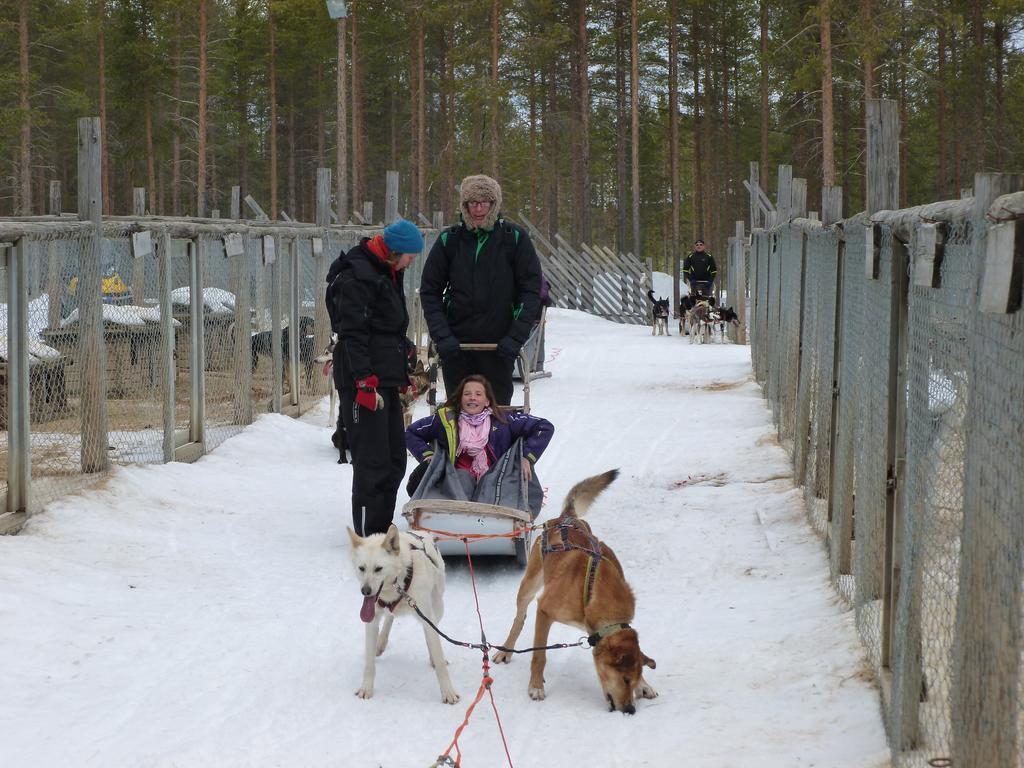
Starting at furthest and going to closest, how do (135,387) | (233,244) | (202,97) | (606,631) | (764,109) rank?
(764,109) < (202,97) < (233,244) < (135,387) < (606,631)

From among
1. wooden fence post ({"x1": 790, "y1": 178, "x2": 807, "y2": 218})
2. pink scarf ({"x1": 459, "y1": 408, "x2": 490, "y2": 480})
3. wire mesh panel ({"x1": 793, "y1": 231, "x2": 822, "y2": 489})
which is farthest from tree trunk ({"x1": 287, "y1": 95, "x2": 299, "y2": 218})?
pink scarf ({"x1": 459, "y1": 408, "x2": 490, "y2": 480})

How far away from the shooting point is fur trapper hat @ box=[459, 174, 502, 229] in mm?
7344

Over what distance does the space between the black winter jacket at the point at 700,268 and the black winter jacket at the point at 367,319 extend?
59.3 ft

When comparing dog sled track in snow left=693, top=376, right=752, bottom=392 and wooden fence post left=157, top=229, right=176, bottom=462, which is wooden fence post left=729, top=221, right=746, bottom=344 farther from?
wooden fence post left=157, top=229, right=176, bottom=462

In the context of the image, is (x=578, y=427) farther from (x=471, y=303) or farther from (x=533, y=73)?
(x=533, y=73)

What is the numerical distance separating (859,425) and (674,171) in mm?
29670

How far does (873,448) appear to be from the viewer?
478 cm

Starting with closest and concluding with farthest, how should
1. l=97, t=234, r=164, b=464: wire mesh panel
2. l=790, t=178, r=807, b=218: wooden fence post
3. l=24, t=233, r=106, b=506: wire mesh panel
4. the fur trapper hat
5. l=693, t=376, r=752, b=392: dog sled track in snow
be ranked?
the fur trapper hat < l=24, t=233, r=106, b=506: wire mesh panel < l=97, t=234, r=164, b=464: wire mesh panel < l=790, t=178, r=807, b=218: wooden fence post < l=693, t=376, r=752, b=392: dog sled track in snow

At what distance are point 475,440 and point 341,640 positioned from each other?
1666 millimetres

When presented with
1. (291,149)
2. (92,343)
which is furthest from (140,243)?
(291,149)

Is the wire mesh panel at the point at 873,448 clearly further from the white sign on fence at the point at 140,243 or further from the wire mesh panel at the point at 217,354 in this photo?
the wire mesh panel at the point at 217,354

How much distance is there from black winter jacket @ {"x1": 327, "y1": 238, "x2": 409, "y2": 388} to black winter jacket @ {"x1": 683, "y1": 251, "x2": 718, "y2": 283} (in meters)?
18.1

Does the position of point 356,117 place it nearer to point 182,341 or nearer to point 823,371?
point 182,341

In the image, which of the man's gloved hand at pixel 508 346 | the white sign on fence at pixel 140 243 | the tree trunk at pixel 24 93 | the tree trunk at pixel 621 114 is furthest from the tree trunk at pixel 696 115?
the man's gloved hand at pixel 508 346
